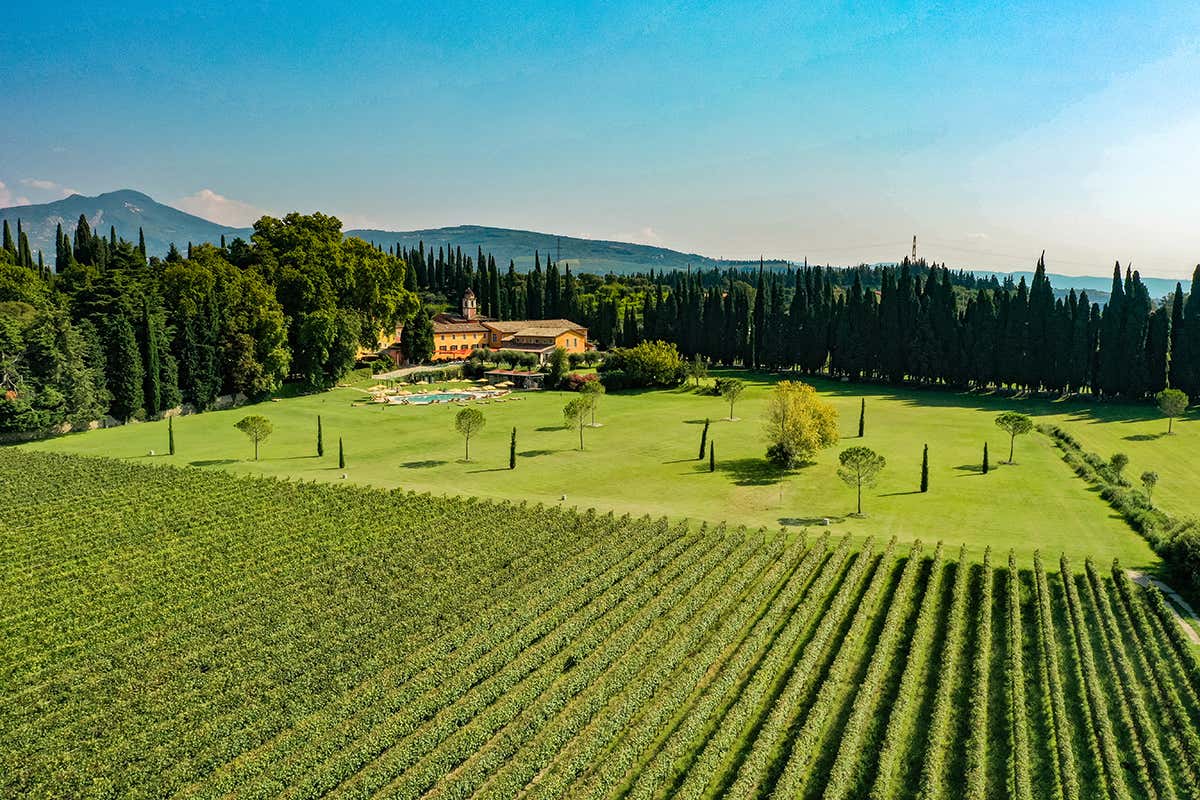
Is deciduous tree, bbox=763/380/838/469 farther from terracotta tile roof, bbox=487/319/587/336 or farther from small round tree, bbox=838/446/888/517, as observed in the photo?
terracotta tile roof, bbox=487/319/587/336

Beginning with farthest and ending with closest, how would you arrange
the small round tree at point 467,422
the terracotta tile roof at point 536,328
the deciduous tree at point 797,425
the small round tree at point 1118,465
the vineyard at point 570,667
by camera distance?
the terracotta tile roof at point 536,328, the small round tree at point 467,422, the deciduous tree at point 797,425, the small round tree at point 1118,465, the vineyard at point 570,667

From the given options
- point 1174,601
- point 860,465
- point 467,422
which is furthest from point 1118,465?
point 467,422

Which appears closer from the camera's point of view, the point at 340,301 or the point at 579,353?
the point at 340,301

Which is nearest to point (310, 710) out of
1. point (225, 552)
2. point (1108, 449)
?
point (225, 552)

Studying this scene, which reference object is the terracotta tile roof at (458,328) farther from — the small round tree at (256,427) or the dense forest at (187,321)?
the small round tree at (256,427)

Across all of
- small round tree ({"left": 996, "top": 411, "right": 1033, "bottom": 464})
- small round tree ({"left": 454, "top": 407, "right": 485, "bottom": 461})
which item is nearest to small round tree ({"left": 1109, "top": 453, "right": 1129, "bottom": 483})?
small round tree ({"left": 996, "top": 411, "right": 1033, "bottom": 464})

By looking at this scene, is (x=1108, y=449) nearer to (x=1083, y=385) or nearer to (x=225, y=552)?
(x=1083, y=385)

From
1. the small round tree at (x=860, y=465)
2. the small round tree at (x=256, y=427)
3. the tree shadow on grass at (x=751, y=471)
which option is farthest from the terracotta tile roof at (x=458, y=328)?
the small round tree at (x=860, y=465)
